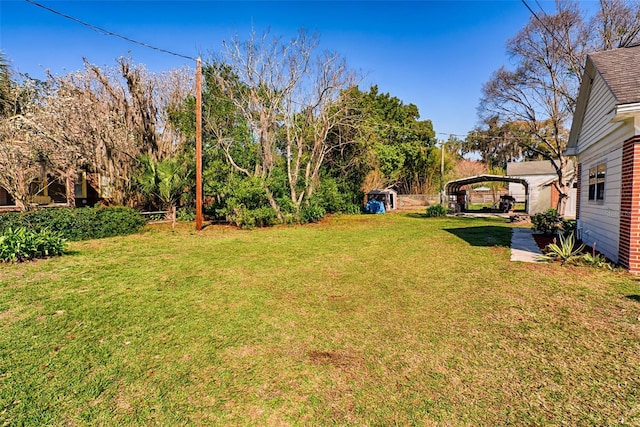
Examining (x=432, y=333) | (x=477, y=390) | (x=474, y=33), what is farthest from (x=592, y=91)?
(x=477, y=390)

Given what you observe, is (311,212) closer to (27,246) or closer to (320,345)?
(27,246)

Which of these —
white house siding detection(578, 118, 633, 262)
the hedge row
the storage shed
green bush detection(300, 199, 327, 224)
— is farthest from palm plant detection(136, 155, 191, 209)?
white house siding detection(578, 118, 633, 262)

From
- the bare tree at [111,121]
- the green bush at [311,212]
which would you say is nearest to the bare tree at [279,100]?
the green bush at [311,212]

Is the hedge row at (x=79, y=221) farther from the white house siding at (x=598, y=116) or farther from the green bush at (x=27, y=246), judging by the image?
the white house siding at (x=598, y=116)

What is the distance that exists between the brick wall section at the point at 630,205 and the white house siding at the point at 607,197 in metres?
0.22

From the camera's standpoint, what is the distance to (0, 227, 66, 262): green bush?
6.57 metres

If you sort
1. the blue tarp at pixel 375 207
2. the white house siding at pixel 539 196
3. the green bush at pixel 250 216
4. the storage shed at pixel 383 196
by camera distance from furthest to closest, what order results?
the storage shed at pixel 383 196, the blue tarp at pixel 375 207, the white house siding at pixel 539 196, the green bush at pixel 250 216

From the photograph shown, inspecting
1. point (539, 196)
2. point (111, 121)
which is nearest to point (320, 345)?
point (111, 121)

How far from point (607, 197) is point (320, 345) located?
23.0 feet

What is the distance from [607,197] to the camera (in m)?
6.71

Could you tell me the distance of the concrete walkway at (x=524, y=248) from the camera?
7.04 m

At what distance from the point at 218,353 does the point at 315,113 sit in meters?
14.0

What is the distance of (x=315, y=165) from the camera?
1678 centimetres

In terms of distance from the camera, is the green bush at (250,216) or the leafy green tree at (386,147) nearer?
the green bush at (250,216)
